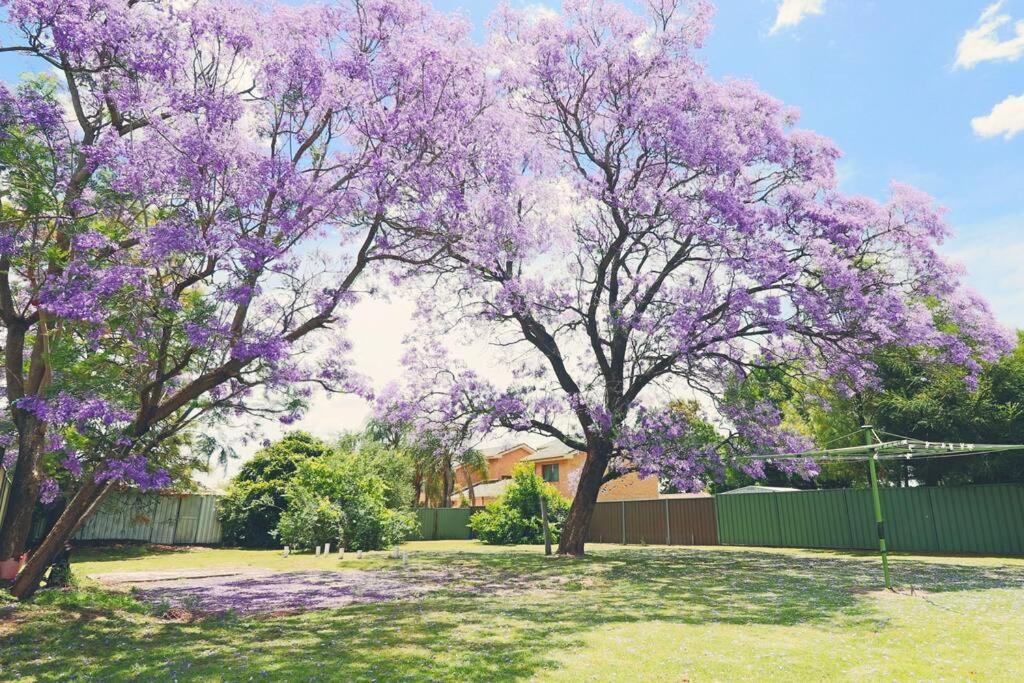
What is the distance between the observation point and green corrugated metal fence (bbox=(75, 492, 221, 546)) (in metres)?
23.2

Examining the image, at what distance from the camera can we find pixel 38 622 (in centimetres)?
789

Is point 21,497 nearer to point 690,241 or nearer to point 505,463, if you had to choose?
point 690,241

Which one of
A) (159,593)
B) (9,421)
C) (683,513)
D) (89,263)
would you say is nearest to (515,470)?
(683,513)

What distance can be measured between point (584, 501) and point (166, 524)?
17.9 m

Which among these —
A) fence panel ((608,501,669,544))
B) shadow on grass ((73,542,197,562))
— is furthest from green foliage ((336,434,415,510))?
fence panel ((608,501,669,544))

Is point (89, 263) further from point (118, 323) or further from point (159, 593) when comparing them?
point (159, 593)

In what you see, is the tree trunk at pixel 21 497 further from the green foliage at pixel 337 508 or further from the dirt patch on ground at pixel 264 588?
the green foliage at pixel 337 508

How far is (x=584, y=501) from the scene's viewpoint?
1727cm

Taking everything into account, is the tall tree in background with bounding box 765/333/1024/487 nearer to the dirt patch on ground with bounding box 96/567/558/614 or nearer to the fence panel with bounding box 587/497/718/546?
the fence panel with bounding box 587/497/718/546

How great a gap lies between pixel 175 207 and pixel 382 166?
2.99m

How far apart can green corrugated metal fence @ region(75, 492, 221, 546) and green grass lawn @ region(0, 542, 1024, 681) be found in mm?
14184

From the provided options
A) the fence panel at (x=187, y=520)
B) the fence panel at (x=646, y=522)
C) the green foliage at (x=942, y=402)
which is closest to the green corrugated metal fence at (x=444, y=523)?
the fence panel at (x=646, y=522)

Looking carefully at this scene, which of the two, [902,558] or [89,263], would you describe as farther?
[902,558]

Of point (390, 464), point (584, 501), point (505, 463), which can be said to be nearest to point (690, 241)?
point (584, 501)
